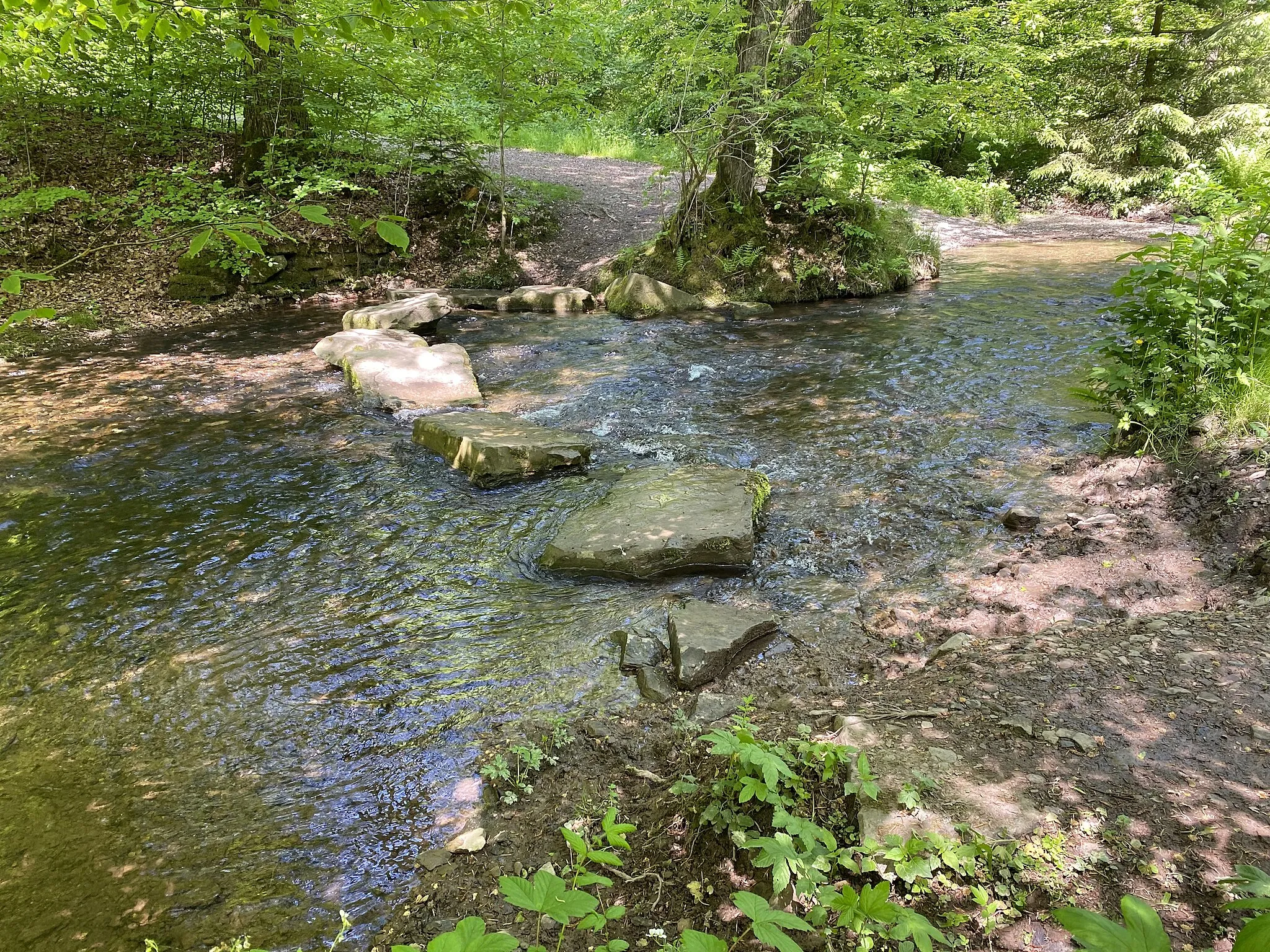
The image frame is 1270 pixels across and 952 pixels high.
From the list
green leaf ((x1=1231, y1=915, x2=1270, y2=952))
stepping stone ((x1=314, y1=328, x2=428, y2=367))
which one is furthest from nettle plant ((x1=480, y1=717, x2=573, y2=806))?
stepping stone ((x1=314, y1=328, x2=428, y2=367))

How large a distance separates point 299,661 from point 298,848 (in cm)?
128

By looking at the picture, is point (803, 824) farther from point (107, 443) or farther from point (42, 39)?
point (42, 39)

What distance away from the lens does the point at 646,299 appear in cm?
1104

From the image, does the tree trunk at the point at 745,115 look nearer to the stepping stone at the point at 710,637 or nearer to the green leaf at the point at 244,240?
the stepping stone at the point at 710,637

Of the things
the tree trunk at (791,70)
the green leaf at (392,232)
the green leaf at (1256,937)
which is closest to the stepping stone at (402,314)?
the tree trunk at (791,70)

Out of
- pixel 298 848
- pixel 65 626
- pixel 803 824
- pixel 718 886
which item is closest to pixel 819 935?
pixel 803 824

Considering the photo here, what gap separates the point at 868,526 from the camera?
4.98 meters

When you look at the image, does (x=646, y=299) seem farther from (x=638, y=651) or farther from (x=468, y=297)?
(x=638, y=651)

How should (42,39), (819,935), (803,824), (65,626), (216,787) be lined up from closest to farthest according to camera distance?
1. (819,935)
2. (803,824)
3. (216,787)
4. (65,626)
5. (42,39)

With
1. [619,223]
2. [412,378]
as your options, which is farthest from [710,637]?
[619,223]

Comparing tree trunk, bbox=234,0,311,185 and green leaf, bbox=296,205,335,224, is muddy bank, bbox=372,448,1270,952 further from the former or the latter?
tree trunk, bbox=234,0,311,185

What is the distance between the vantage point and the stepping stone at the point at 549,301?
1155 centimetres

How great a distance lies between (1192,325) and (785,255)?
24.6 ft

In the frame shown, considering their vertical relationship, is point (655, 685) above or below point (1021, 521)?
below
